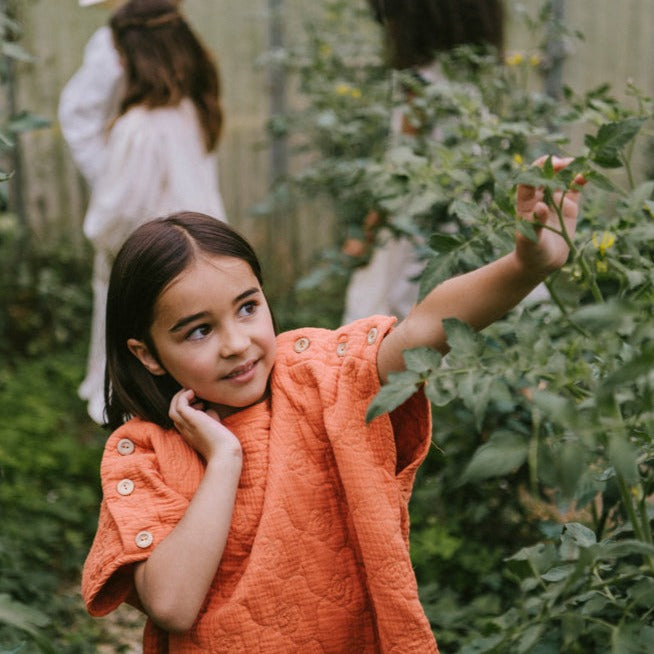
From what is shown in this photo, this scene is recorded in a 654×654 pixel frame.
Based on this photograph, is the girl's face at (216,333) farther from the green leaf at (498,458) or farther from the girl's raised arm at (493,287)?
the green leaf at (498,458)

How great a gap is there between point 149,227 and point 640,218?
0.82m

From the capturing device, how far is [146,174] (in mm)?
4023

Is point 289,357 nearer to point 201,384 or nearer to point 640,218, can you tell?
point 201,384

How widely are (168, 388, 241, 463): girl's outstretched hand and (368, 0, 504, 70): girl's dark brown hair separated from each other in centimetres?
207

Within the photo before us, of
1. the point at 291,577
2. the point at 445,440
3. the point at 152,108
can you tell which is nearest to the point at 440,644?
the point at 445,440

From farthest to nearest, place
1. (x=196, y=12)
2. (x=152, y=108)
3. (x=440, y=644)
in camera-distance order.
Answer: (x=196, y=12)
(x=152, y=108)
(x=440, y=644)

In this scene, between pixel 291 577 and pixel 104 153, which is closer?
pixel 291 577

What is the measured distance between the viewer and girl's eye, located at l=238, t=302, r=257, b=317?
1493 millimetres

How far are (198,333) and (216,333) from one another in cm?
3

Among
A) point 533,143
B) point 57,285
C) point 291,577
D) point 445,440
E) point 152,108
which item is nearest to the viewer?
point 291,577

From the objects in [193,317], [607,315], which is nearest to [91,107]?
[193,317]

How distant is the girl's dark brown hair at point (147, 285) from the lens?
1.50 meters

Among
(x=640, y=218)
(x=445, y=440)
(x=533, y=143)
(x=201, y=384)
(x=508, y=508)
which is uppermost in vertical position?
(x=640, y=218)

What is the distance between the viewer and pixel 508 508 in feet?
10.6
